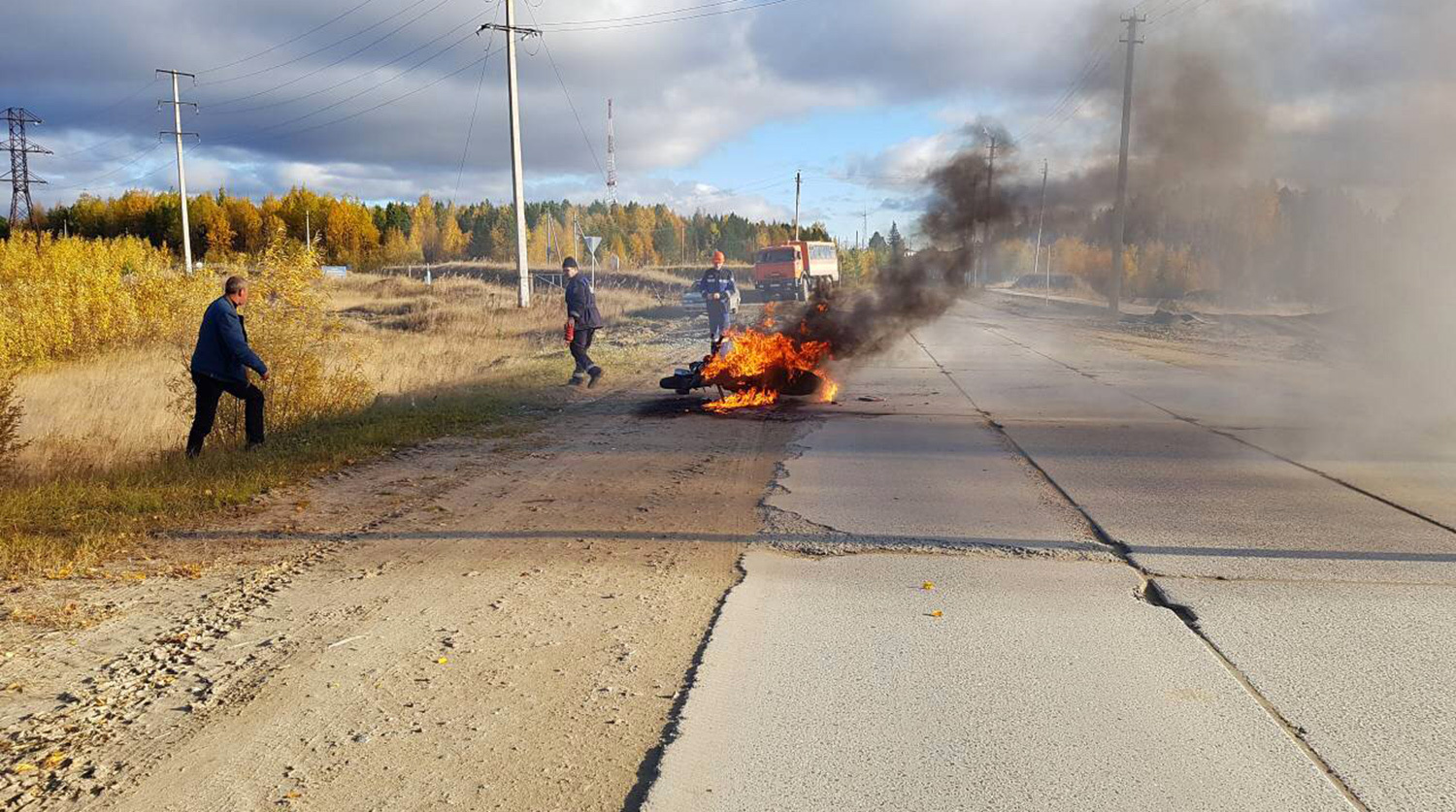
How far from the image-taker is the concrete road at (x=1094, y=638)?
3207 millimetres

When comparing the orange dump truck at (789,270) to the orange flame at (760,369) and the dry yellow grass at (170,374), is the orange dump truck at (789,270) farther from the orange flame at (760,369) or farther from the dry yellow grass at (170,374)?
the orange flame at (760,369)

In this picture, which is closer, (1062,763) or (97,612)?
(1062,763)

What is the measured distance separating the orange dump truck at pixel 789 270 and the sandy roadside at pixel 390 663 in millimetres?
30221

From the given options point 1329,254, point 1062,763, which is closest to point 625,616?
point 1062,763

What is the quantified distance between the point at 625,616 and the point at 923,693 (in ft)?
5.37

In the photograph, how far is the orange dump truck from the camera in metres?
37.0

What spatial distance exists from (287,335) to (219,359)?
194cm

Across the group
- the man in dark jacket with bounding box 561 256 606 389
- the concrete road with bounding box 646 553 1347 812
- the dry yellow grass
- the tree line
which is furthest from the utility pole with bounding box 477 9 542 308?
the tree line

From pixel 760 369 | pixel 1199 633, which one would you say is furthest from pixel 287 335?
pixel 1199 633

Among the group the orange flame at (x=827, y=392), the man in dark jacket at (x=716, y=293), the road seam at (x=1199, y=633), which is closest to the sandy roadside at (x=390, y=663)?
the road seam at (x=1199, y=633)

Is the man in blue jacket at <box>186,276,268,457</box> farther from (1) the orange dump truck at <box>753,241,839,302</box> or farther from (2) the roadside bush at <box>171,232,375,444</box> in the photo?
(1) the orange dump truck at <box>753,241,839,302</box>

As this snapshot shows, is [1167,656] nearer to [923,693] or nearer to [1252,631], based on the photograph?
[1252,631]

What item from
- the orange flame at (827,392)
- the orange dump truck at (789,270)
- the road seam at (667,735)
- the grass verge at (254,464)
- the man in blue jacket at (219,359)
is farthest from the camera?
the orange dump truck at (789,270)

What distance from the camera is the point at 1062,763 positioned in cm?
328
